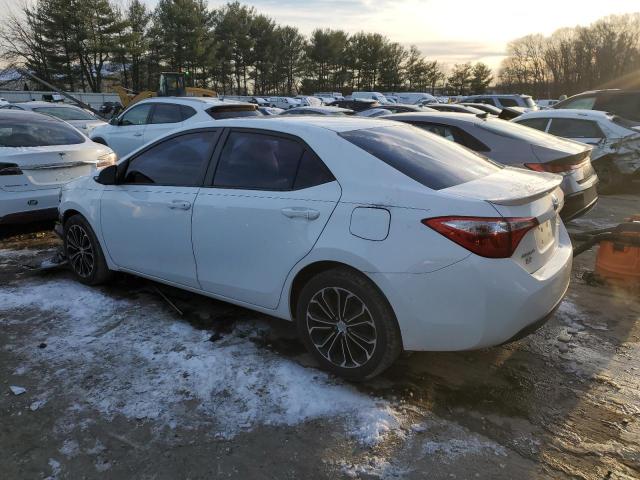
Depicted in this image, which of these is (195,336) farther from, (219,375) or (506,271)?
(506,271)

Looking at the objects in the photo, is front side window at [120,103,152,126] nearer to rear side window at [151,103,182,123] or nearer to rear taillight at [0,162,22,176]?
rear side window at [151,103,182,123]

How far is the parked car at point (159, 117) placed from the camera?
380 inches

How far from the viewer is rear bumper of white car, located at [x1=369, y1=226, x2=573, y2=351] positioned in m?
2.67

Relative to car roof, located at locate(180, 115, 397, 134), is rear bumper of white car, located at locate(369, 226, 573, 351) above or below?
below

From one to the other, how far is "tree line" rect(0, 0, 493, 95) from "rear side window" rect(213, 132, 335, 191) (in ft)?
126

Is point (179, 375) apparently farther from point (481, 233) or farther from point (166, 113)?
point (166, 113)

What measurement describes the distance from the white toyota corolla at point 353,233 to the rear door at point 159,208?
13 millimetres

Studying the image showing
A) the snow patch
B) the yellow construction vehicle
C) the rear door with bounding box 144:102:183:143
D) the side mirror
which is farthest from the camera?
the yellow construction vehicle

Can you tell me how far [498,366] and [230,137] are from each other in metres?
2.42

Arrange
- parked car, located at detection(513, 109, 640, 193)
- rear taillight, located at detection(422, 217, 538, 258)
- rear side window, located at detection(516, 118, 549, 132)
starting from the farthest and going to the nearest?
rear side window, located at detection(516, 118, 549, 132)
parked car, located at detection(513, 109, 640, 193)
rear taillight, located at detection(422, 217, 538, 258)

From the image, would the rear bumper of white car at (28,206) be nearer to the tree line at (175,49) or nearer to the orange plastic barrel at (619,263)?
the orange plastic barrel at (619,263)

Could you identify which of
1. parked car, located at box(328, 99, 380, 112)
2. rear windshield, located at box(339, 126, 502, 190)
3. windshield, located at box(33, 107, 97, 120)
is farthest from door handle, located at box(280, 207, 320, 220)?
parked car, located at box(328, 99, 380, 112)

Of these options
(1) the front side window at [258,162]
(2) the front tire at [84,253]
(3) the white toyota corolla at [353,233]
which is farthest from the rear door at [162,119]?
(1) the front side window at [258,162]

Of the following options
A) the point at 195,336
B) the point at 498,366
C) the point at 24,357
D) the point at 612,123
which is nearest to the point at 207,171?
the point at 195,336
